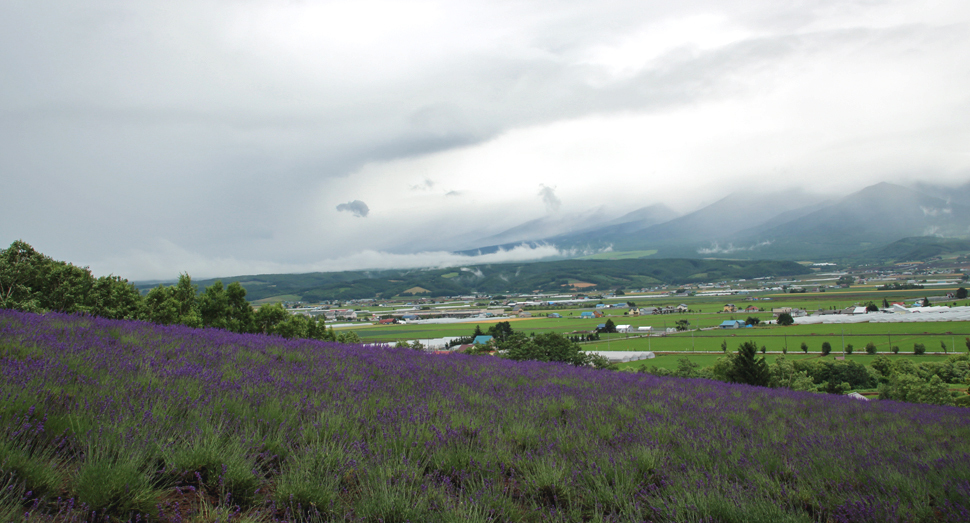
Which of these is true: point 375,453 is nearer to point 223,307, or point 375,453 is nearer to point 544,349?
point 544,349

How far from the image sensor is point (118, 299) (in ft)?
79.6

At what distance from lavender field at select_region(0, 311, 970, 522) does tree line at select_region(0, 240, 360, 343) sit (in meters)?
8.70

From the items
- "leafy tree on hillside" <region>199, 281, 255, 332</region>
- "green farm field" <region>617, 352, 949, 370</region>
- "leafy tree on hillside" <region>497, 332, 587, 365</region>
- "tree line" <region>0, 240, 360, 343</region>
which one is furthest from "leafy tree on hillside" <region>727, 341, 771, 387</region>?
"leafy tree on hillside" <region>199, 281, 255, 332</region>

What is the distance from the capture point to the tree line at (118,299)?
17.5 meters

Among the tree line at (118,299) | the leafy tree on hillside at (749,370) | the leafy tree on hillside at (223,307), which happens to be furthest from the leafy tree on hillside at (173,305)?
the leafy tree on hillside at (749,370)

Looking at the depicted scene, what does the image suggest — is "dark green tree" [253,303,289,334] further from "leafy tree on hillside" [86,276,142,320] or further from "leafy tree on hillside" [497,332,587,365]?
"leafy tree on hillside" [497,332,587,365]

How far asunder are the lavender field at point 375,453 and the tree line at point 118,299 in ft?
28.5

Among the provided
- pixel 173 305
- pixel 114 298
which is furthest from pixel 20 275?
pixel 173 305

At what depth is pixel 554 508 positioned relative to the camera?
3.12 meters

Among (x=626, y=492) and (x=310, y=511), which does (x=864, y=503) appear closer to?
(x=626, y=492)

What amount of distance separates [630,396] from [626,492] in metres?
3.91

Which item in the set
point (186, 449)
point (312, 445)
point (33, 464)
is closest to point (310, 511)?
point (312, 445)

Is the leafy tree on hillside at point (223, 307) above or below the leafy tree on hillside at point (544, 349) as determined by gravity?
above

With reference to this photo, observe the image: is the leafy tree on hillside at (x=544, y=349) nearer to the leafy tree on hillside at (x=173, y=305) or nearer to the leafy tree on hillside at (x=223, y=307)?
the leafy tree on hillside at (x=223, y=307)
